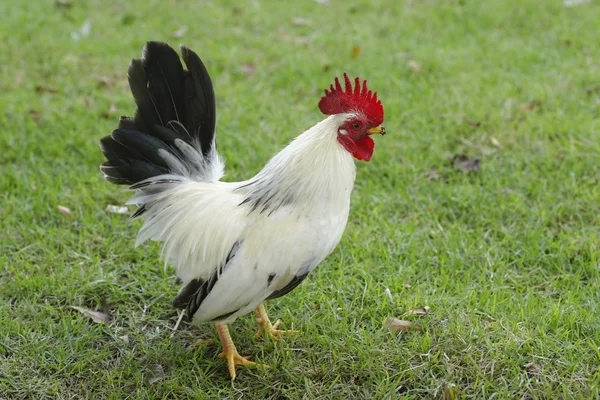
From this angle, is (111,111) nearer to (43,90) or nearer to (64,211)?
Answer: (43,90)

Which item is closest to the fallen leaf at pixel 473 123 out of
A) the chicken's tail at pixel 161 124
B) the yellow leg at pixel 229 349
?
the chicken's tail at pixel 161 124

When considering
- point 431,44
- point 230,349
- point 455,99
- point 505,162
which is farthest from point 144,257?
point 431,44

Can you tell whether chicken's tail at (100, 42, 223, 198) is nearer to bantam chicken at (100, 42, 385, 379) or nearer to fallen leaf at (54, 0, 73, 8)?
bantam chicken at (100, 42, 385, 379)

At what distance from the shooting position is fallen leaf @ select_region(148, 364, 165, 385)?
10.1ft

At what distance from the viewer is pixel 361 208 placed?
14.0 ft

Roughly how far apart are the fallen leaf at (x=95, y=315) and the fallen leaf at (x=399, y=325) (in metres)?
1.60

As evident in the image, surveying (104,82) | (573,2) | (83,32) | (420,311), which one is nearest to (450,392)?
(420,311)

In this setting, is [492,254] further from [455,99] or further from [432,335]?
[455,99]

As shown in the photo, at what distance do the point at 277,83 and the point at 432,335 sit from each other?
342cm

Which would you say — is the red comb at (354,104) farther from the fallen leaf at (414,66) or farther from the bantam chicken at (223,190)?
the fallen leaf at (414,66)

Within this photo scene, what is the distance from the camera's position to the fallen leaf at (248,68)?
6.15m

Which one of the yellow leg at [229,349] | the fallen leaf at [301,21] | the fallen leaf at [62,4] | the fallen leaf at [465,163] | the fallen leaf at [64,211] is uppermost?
the fallen leaf at [62,4]

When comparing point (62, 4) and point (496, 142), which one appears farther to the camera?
point (62, 4)

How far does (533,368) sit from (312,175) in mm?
1494
